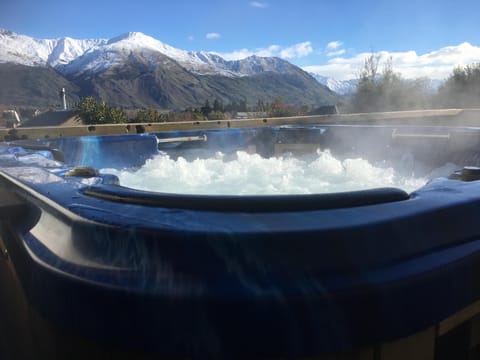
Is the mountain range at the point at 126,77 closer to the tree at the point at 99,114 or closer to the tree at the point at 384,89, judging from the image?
the tree at the point at 384,89

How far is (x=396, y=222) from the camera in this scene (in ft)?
2.19

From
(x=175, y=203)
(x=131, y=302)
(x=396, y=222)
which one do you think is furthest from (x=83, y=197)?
(x=396, y=222)

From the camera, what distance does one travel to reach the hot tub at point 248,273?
55 centimetres

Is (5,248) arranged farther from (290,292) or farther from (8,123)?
(8,123)

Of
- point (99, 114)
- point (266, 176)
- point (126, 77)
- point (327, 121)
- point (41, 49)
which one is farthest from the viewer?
point (41, 49)

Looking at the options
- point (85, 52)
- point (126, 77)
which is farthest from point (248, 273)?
point (85, 52)

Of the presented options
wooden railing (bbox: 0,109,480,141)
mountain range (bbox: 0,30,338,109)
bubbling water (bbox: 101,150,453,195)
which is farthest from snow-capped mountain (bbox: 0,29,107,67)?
bubbling water (bbox: 101,150,453,195)

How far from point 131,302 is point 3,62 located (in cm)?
8767

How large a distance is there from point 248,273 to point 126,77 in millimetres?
88759

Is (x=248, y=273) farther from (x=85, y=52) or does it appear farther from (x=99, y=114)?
(x=85, y=52)

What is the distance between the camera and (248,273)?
58cm

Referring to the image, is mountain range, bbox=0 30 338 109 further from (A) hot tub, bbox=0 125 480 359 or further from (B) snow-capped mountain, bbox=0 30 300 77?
(A) hot tub, bbox=0 125 480 359

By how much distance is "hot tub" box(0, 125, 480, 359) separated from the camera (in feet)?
1.81

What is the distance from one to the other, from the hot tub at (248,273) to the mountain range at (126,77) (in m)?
69.9
